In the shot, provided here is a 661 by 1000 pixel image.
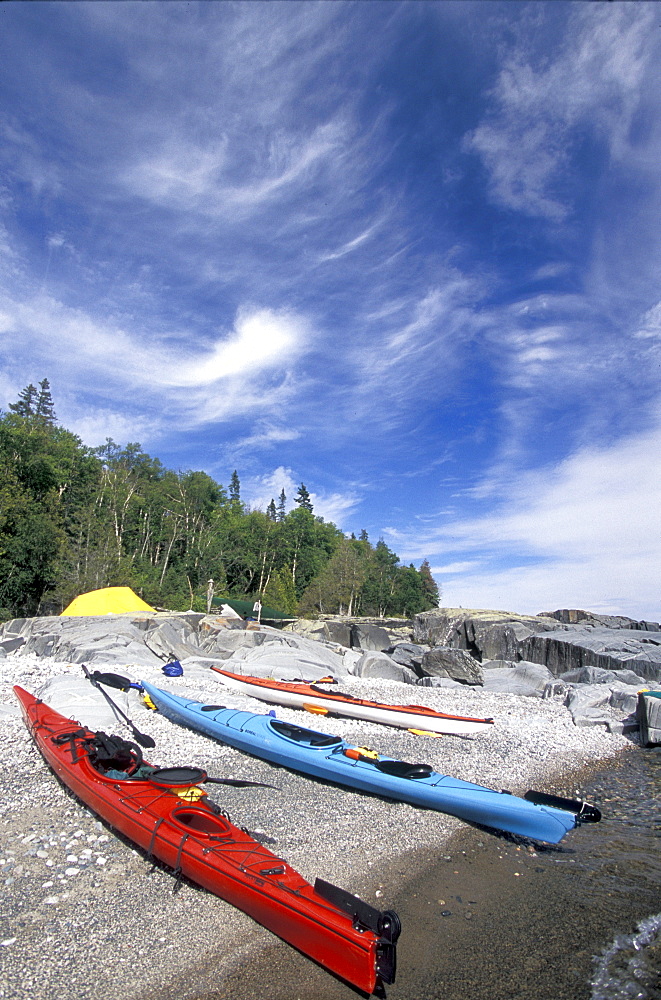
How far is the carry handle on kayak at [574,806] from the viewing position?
6512 mm

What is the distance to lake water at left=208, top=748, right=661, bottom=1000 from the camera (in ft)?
14.3

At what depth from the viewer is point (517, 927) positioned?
5219 millimetres

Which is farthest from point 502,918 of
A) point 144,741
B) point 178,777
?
point 144,741

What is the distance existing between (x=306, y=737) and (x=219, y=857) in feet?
12.6

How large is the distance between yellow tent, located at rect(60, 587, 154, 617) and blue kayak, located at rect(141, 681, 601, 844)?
17181 mm

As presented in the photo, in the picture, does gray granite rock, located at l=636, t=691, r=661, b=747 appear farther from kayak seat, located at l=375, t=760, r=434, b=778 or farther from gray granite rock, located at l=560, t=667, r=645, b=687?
kayak seat, located at l=375, t=760, r=434, b=778

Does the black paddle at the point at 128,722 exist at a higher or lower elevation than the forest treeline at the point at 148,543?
lower

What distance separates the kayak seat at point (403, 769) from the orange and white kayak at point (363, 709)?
3.96 metres

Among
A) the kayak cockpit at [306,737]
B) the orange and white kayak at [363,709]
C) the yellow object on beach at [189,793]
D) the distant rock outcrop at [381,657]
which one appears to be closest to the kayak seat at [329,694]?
the orange and white kayak at [363,709]

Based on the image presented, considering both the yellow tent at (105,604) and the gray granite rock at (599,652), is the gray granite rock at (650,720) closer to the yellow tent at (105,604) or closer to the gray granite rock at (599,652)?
the gray granite rock at (599,652)

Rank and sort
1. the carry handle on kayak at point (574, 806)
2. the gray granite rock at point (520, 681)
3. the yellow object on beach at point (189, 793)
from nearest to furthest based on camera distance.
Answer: the yellow object on beach at point (189, 793), the carry handle on kayak at point (574, 806), the gray granite rock at point (520, 681)

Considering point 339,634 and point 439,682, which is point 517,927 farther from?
point 339,634

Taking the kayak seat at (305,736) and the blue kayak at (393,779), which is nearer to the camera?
the blue kayak at (393,779)

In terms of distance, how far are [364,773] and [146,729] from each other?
4.59 meters
